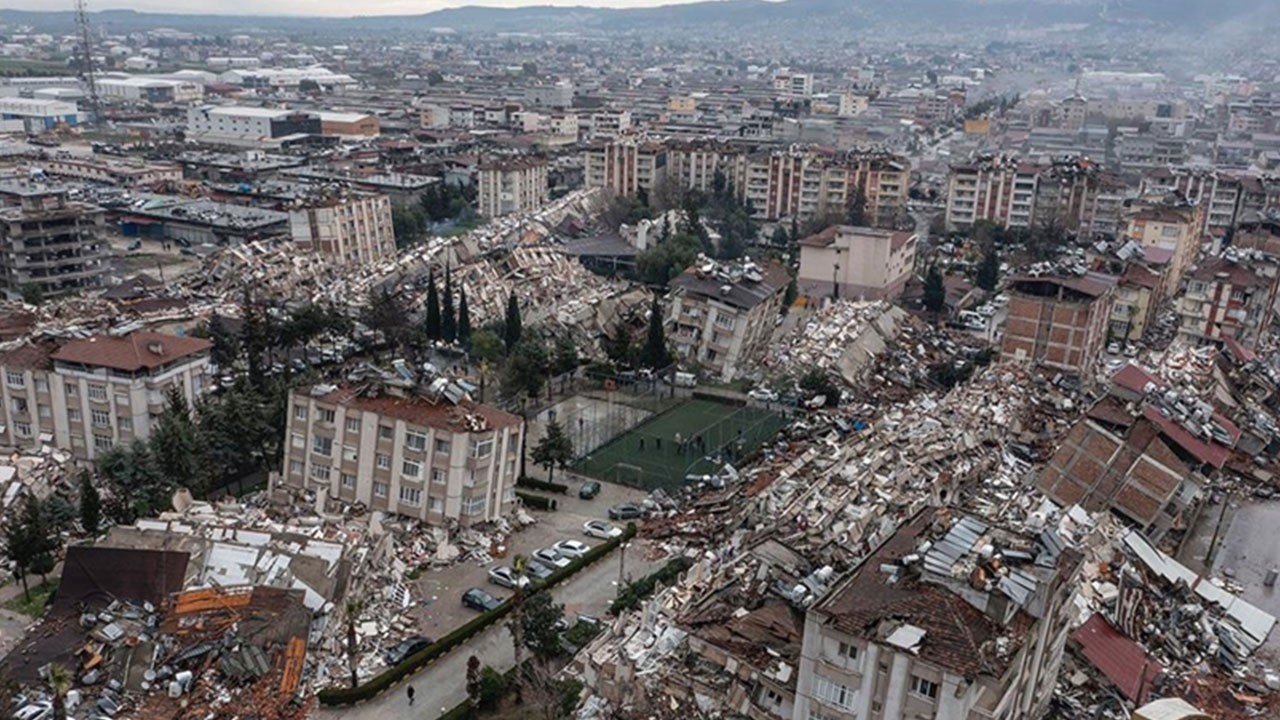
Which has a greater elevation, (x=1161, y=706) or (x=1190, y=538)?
(x=1161, y=706)

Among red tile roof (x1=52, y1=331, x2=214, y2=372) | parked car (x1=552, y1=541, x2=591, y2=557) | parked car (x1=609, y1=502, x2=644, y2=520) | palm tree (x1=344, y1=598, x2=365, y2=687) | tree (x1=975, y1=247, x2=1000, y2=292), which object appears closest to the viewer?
palm tree (x1=344, y1=598, x2=365, y2=687)

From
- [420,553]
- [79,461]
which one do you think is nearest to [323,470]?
[420,553]

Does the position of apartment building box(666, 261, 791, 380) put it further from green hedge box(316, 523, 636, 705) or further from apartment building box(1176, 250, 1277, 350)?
Result: apartment building box(1176, 250, 1277, 350)

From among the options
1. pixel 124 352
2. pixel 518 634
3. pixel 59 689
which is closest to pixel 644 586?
pixel 518 634

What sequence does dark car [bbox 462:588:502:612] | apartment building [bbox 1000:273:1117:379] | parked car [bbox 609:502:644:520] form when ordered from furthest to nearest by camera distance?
apartment building [bbox 1000:273:1117:379], parked car [bbox 609:502:644:520], dark car [bbox 462:588:502:612]

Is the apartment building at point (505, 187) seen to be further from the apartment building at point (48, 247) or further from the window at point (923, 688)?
the window at point (923, 688)

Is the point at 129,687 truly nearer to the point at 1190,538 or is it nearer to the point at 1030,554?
the point at 1030,554

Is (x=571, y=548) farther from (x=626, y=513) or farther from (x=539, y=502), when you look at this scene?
(x=539, y=502)

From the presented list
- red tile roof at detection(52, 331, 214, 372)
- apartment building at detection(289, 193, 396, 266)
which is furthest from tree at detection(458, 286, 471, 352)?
apartment building at detection(289, 193, 396, 266)
